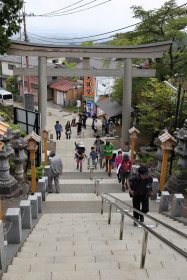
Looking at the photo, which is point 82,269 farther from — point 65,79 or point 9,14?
point 65,79

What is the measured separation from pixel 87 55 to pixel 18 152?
27.1 ft

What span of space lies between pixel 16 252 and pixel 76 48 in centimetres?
1537

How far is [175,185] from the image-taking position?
13.6 metres

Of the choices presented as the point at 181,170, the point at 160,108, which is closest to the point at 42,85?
the point at 160,108

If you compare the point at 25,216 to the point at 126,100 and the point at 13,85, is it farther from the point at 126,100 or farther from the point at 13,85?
the point at 13,85

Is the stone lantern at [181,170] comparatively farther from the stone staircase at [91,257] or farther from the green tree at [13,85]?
the green tree at [13,85]

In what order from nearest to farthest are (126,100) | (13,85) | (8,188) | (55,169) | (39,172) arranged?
1. (8,188)
2. (55,169)
3. (39,172)
4. (126,100)
5. (13,85)

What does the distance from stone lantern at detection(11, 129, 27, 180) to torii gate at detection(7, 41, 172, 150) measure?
663 centimetres

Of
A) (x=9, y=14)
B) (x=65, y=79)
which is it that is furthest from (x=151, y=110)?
(x=65, y=79)

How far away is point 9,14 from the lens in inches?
898

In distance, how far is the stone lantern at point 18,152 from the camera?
46.7 feet

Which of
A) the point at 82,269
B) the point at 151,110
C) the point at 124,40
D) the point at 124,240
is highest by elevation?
the point at 124,40

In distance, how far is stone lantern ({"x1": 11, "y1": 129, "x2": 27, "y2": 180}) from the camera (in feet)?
46.7

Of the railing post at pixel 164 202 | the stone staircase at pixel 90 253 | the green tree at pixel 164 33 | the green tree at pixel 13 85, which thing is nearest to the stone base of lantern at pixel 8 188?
the stone staircase at pixel 90 253
